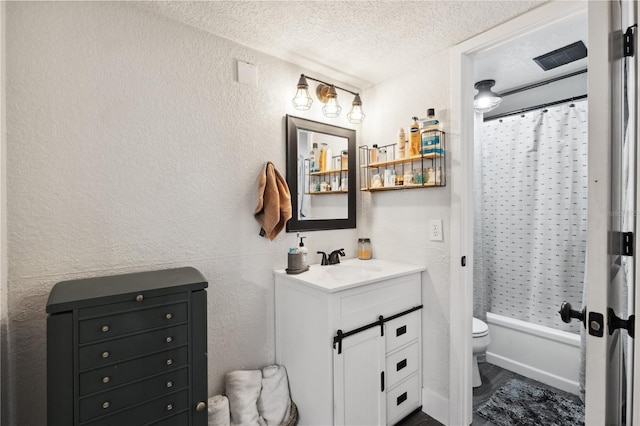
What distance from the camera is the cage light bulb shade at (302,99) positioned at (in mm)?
1946

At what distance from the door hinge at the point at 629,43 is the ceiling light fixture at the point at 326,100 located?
142 centimetres

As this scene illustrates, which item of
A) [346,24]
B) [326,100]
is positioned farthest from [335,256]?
[346,24]

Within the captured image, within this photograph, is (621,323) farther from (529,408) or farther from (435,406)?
(529,408)

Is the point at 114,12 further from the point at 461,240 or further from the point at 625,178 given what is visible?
the point at 625,178

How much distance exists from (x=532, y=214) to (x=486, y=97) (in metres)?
1.07

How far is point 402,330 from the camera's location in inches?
74.0

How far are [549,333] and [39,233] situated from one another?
328 cm

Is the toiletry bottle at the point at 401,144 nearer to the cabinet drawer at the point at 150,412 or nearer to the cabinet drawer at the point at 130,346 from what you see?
the cabinet drawer at the point at 130,346

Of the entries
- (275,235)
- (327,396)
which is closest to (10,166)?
(275,235)

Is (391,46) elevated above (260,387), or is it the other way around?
(391,46)

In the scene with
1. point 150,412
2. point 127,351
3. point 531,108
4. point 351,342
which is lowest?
point 150,412

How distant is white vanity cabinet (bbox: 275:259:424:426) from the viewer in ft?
5.08

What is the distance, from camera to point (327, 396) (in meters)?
1.54

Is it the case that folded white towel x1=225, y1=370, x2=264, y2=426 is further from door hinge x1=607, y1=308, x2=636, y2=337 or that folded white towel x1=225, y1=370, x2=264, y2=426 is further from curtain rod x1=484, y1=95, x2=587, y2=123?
curtain rod x1=484, y1=95, x2=587, y2=123
